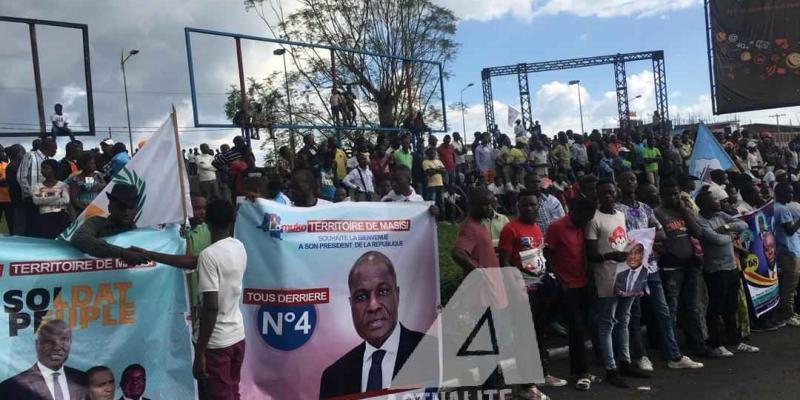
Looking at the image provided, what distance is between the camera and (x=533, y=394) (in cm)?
559

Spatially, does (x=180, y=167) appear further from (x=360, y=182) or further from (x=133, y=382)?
(x=360, y=182)

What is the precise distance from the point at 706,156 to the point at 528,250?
5230mm

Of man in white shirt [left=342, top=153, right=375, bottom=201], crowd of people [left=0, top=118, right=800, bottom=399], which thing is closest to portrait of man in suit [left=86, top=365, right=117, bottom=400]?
crowd of people [left=0, top=118, right=800, bottom=399]

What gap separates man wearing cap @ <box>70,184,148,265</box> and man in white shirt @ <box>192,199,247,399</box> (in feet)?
2.33

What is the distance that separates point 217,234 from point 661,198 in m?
4.71

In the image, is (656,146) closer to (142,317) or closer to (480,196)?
(480,196)

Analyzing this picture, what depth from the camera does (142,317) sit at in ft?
14.8

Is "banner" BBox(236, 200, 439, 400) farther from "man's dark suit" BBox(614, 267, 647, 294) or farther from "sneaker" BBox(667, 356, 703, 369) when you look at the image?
"sneaker" BBox(667, 356, 703, 369)

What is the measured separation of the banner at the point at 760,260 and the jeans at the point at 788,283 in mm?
239

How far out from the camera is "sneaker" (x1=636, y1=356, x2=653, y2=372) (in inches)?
245

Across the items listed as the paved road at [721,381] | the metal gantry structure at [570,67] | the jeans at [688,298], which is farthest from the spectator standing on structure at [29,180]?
the metal gantry structure at [570,67]

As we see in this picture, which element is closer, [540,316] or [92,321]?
[92,321]

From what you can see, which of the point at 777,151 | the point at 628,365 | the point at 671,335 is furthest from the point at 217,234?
the point at 777,151

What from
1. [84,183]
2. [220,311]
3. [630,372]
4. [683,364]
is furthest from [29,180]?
[683,364]
